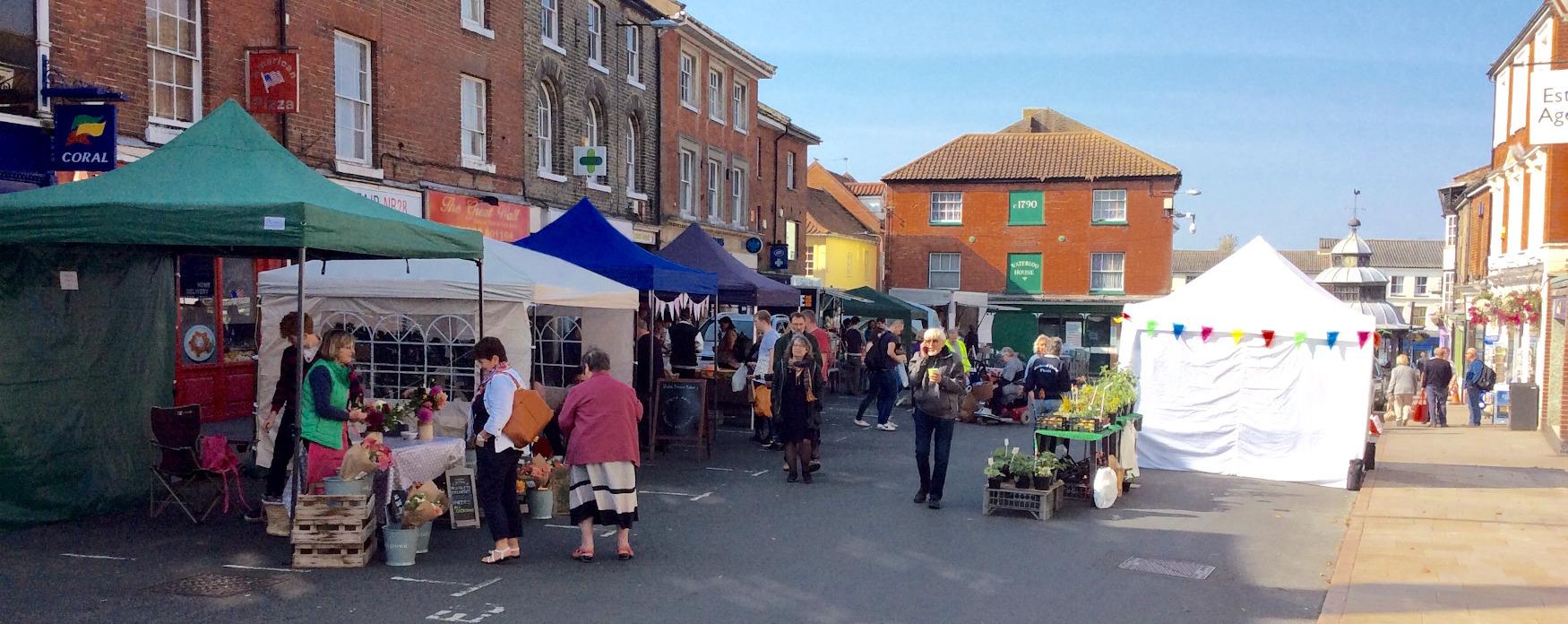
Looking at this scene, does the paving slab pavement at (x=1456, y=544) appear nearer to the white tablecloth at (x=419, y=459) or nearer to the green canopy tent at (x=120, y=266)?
the white tablecloth at (x=419, y=459)

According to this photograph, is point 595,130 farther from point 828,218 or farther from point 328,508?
point 828,218

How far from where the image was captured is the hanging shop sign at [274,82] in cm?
1480

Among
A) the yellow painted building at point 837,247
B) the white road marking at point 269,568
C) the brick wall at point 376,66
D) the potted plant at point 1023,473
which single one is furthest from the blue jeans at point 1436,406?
the yellow painted building at point 837,247

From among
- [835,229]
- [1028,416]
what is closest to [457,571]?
[1028,416]

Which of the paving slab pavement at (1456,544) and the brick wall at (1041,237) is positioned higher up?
the brick wall at (1041,237)

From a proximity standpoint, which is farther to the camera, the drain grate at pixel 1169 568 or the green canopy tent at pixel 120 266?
the drain grate at pixel 1169 568

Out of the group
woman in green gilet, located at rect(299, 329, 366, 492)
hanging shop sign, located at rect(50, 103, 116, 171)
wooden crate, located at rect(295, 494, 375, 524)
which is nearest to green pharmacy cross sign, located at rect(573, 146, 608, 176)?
hanging shop sign, located at rect(50, 103, 116, 171)

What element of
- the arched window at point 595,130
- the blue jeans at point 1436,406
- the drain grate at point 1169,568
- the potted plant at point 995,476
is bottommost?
the blue jeans at point 1436,406

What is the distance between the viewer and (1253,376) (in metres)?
13.6

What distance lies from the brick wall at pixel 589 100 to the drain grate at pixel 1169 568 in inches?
605

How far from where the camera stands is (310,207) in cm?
795

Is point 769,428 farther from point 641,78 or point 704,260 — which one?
point 641,78

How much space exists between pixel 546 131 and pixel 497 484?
15871mm

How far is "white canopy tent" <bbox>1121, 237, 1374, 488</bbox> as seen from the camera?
13227 mm
